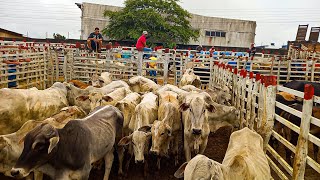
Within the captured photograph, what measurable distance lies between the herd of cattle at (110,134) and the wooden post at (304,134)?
1.31 feet

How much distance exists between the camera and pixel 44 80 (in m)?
12.9

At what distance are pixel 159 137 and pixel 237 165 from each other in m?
2.04

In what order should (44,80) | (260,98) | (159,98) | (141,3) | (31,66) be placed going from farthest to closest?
(141,3)
(44,80)
(31,66)
(159,98)
(260,98)

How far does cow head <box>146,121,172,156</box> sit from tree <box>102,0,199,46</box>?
2352 centimetres

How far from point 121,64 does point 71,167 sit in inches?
376

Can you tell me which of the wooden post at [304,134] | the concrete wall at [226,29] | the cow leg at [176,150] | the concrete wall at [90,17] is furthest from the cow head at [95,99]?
the concrete wall at [226,29]

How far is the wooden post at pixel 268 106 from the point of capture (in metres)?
5.25

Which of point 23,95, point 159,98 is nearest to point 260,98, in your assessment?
point 159,98

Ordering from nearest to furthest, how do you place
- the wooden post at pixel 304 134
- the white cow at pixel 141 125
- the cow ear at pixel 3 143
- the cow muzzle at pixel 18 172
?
the cow muzzle at pixel 18 172 → the wooden post at pixel 304 134 → the cow ear at pixel 3 143 → the white cow at pixel 141 125

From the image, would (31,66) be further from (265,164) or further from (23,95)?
(265,164)

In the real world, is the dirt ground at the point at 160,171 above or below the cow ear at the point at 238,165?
below

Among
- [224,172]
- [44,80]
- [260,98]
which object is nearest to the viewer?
[224,172]

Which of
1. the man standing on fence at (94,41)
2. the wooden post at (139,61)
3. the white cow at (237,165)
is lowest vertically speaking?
the white cow at (237,165)

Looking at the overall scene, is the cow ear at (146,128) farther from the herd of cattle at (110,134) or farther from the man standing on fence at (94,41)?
the man standing on fence at (94,41)
